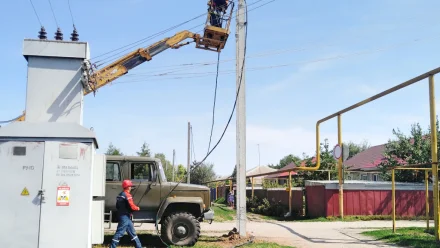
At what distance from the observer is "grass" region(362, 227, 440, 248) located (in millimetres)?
12398

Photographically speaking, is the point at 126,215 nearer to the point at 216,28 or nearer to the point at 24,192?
the point at 24,192

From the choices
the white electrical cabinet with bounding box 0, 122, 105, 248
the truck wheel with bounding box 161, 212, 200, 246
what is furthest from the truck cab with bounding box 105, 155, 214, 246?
the white electrical cabinet with bounding box 0, 122, 105, 248

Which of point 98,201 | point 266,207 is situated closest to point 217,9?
point 98,201

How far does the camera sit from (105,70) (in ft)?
57.2

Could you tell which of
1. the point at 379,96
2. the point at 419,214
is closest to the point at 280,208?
the point at 419,214

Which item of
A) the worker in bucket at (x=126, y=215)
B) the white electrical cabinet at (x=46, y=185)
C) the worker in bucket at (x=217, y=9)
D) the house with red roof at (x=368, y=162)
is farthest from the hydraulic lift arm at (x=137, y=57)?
the house with red roof at (x=368, y=162)

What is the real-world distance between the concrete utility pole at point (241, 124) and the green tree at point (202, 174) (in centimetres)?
3585

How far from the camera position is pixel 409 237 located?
13.4 metres

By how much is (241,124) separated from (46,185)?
6.38 meters

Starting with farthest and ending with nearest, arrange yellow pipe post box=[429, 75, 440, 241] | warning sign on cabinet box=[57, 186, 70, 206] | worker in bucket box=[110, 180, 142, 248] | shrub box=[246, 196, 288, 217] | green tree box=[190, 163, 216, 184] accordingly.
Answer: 1. green tree box=[190, 163, 216, 184]
2. shrub box=[246, 196, 288, 217]
3. yellow pipe post box=[429, 75, 440, 241]
4. worker in bucket box=[110, 180, 142, 248]
5. warning sign on cabinet box=[57, 186, 70, 206]

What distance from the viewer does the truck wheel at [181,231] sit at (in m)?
11.9

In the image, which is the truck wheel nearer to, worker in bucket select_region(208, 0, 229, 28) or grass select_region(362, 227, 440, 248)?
grass select_region(362, 227, 440, 248)

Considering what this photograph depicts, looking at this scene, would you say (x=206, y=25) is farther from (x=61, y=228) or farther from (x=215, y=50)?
(x=61, y=228)

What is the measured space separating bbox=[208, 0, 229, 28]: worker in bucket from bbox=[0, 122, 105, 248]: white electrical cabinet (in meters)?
8.00
